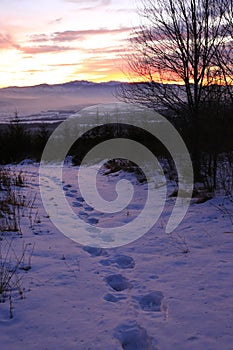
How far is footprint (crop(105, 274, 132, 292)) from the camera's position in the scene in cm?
394

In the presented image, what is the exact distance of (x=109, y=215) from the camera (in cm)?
745

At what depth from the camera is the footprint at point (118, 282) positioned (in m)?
3.94

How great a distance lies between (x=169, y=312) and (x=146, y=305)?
0.26 meters

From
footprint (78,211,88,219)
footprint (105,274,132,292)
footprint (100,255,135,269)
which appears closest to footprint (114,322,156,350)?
footprint (105,274,132,292)

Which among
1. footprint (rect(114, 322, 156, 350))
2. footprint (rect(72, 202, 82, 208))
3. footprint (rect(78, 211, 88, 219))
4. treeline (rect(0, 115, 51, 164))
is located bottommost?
footprint (rect(114, 322, 156, 350))

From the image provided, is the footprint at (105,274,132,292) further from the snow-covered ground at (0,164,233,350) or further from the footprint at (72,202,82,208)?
the footprint at (72,202,82,208)

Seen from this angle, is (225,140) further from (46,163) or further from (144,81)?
(46,163)

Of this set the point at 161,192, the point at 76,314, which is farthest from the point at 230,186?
the point at 76,314

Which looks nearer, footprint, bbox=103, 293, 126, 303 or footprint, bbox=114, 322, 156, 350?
footprint, bbox=114, 322, 156, 350

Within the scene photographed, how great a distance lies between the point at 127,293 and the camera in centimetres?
378

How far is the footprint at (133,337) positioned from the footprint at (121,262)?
1448 mm

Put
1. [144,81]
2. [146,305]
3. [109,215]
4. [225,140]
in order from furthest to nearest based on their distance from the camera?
[144,81], [225,140], [109,215], [146,305]

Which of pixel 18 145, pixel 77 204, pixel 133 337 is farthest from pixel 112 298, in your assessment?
pixel 18 145

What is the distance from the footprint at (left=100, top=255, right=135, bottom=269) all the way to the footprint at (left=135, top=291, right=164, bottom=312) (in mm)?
876
